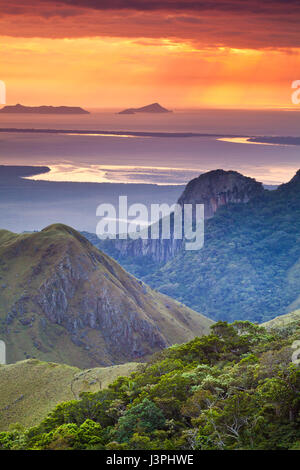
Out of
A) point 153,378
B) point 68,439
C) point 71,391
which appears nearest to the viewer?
point 68,439

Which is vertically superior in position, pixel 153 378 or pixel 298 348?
pixel 298 348

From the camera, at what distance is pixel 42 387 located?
141 m

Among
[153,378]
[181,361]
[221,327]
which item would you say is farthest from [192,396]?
[221,327]

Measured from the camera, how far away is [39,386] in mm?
141375

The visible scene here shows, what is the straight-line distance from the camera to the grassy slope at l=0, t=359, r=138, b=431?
413ft

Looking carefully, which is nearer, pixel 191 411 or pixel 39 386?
pixel 191 411

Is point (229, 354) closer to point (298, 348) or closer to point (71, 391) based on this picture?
point (298, 348)

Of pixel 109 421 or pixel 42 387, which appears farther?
pixel 42 387

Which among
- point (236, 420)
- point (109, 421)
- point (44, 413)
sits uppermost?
point (236, 420)

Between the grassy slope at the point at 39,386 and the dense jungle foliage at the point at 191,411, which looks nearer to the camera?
the dense jungle foliage at the point at 191,411

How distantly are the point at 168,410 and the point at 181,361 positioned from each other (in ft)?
82.1

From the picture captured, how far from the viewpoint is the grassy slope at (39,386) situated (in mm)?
125750

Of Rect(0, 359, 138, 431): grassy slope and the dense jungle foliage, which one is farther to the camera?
Rect(0, 359, 138, 431): grassy slope

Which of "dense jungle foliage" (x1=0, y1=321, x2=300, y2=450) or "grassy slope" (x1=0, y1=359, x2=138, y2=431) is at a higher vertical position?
"dense jungle foliage" (x1=0, y1=321, x2=300, y2=450)
